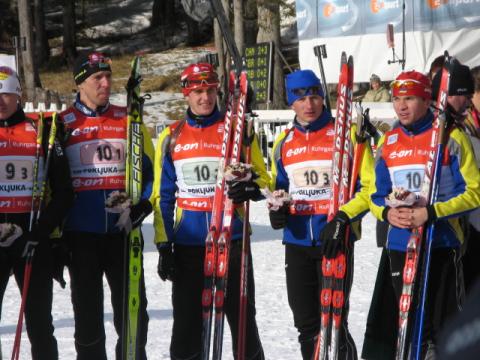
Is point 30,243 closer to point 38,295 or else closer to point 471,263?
point 38,295

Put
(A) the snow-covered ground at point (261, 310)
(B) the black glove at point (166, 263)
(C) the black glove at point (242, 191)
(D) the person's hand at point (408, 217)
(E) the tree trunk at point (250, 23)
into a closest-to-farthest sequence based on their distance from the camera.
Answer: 1. (D) the person's hand at point (408, 217)
2. (C) the black glove at point (242, 191)
3. (B) the black glove at point (166, 263)
4. (A) the snow-covered ground at point (261, 310)
5. (E) the tree trunk at point (250, 23)

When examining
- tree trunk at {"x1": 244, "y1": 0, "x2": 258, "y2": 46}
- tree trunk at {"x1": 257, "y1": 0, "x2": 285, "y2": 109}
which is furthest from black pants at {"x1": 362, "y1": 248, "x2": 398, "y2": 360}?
tree trunk at {"x1": 244, "y1": 0, "x2": 258, "y2": 46}

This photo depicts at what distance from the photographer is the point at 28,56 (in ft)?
84.2

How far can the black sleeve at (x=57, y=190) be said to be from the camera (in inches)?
166

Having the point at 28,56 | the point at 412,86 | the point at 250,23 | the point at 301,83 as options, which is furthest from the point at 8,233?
the point at 250,23

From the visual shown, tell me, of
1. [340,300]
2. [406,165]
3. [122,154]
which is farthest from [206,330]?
[406,165]

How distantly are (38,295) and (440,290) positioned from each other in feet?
6.83

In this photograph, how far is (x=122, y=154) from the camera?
4477 millimetres

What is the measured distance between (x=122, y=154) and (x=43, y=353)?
3.76 feet

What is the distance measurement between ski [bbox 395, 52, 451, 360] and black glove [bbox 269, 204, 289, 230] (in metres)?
0.69

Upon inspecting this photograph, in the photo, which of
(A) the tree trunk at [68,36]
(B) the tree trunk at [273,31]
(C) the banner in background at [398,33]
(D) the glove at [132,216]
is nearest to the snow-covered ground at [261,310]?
(D) the glove at [132,216]

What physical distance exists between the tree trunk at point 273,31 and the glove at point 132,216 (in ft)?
57.5

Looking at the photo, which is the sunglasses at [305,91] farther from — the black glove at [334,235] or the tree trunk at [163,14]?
the tree trunk at [163,14]

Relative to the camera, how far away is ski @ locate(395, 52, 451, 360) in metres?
3.96
